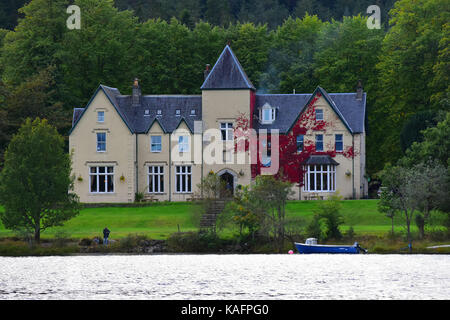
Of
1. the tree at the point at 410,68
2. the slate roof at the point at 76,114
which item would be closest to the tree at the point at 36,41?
the slate roof at the point at 76,114

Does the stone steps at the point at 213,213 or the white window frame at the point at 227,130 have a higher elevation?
the white window frame at the point at 227,130

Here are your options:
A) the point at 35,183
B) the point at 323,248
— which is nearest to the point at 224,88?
the point at 35,183

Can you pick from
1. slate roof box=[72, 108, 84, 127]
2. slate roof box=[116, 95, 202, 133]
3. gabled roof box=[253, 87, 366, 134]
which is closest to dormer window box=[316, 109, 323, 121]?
gabled roof box=[253, 87, 366, 134]

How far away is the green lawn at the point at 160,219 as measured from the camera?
61.0m

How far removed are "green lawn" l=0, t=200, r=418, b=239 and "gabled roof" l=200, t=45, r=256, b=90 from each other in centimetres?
1003

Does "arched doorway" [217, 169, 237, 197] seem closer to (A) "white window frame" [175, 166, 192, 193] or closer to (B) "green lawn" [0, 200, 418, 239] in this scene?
(A) "white window frame" [175, 166, 192, 193]

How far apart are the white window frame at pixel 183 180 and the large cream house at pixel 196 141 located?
8cm

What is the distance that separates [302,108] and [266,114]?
2857 millimetres

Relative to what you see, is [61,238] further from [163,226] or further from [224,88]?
[224,88]

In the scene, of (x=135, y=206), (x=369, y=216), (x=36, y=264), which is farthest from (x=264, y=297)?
(x=135, y=206)

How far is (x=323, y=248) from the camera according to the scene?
54.6 m

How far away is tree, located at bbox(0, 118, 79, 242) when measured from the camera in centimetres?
5750

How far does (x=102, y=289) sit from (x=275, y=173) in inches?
1381

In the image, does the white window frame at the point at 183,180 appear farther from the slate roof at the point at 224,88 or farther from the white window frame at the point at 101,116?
the white window frame at the point at 101,116
